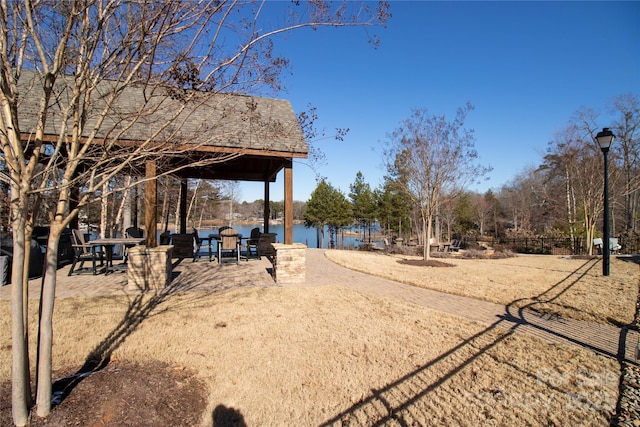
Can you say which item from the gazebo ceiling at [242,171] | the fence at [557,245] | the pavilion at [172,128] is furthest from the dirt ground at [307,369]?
the fence at [557,245]

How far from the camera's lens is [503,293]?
6746 millimetres

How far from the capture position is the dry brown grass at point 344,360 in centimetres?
271

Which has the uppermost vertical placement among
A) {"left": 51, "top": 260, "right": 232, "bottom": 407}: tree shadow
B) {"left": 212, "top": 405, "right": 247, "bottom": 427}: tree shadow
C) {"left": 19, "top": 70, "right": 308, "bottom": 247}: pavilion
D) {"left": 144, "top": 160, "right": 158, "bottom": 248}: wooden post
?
{"left": 19, "top": 70, "right": 308, "bottom": 247}: pavilion

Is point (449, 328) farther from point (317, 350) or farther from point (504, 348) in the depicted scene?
point (317, 350)

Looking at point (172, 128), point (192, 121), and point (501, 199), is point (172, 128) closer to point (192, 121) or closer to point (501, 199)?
point (192, 121)

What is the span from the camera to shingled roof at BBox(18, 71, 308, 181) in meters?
3.27

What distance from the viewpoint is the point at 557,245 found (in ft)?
60.7

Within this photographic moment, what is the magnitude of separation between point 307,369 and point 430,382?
1.20m

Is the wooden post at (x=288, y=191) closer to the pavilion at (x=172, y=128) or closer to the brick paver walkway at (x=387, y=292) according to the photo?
the pavilion at (x=172, y=128)

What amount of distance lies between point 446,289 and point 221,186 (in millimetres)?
21381

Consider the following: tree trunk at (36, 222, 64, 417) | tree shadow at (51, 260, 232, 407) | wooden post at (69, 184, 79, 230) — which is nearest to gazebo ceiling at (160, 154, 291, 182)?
wooden post at (69, 184, 79, 230)

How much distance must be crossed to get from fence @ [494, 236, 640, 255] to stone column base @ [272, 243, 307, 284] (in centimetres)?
1505

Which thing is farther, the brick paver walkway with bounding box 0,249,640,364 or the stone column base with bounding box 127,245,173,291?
the stone column base with bounding box 127,245,173,291

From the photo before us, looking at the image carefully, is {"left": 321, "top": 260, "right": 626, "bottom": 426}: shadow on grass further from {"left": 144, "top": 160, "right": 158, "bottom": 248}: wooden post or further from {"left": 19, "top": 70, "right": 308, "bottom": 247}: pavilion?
{"left": 144, "top": 160, "right": 158, "bottom": 248}: wooden post
